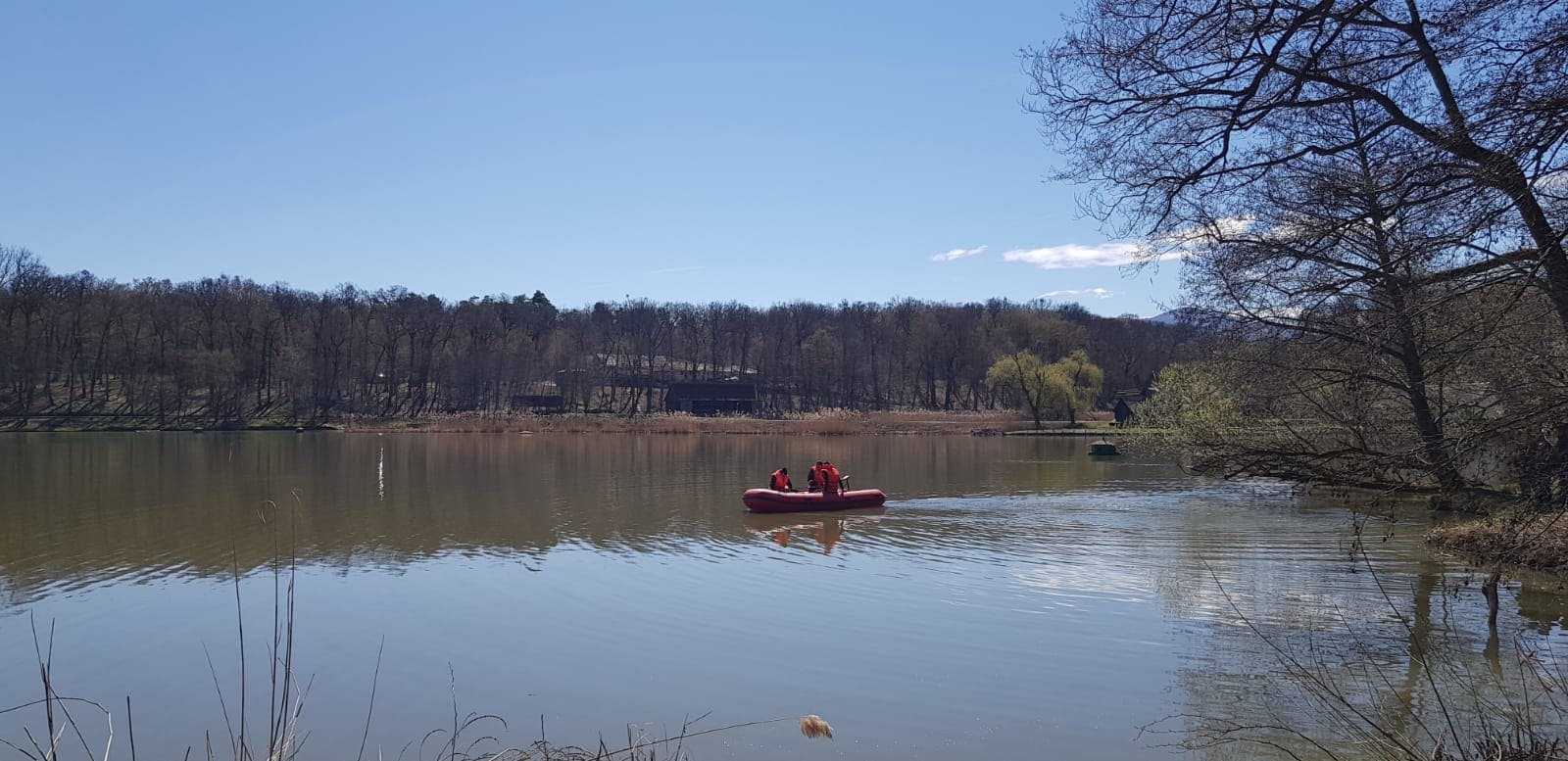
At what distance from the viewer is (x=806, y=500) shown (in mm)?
23203

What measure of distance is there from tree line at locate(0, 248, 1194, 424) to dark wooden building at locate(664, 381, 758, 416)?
102 inches

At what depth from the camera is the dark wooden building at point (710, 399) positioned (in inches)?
3076

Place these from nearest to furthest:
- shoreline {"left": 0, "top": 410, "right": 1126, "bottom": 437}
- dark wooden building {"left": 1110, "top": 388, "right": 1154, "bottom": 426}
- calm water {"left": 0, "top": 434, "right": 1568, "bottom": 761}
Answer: calm water {"left": 0, "top": 434, "right": 1568, "bottom": 761}, shoreline {"left": 0, "top": 410, "right": 1126, "bottom": 437}, dark wooden building {"left": 1110, "top": 388, "right": 1154, "bottom": 426}

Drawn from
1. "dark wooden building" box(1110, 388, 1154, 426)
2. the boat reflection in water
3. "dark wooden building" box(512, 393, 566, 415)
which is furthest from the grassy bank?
"dark wooden building" box(512, 393, 566, 415)

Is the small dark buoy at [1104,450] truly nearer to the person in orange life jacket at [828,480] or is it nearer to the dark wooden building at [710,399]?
the person in orange life jacket at [828,480]

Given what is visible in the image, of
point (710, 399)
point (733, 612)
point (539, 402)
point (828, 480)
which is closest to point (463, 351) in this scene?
point (539, 402)

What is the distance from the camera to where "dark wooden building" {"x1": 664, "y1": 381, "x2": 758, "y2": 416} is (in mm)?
78125

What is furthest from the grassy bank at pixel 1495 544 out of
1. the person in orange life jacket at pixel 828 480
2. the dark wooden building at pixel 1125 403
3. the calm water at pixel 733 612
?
the dark wooden building at pixel 1125 403

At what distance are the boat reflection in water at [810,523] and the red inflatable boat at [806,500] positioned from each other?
0.14 meters

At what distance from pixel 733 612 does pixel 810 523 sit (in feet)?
29.7

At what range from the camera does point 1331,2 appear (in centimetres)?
466

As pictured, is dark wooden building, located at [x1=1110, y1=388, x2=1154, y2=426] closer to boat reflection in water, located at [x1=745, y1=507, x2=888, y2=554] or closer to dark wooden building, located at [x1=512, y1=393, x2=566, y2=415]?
dark wooden building, located at [x1=512, y1=393, x2=566, y2=415]

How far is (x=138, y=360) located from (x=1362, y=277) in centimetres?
7636

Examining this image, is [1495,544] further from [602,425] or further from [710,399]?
[710,399]
